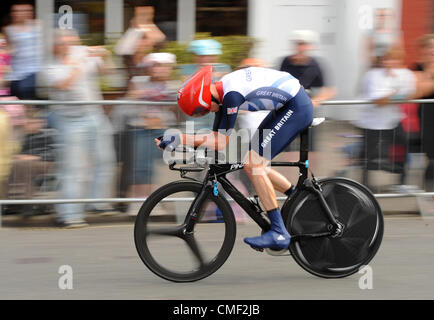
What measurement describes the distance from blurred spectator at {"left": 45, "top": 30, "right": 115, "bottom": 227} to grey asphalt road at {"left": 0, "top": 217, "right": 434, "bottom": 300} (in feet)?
1.38

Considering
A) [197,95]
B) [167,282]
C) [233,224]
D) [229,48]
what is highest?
[229,48]

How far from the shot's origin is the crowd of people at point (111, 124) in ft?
27.2

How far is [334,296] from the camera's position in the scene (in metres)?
5.91

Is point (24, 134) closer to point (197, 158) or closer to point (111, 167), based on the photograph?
point (111, 167)

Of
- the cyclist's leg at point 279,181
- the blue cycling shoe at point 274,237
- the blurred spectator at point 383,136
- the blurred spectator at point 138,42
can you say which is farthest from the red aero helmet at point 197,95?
the blurred spectator at point 138,42

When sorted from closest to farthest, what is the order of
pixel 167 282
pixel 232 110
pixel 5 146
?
pixel 232 110, pixel 167 282, pixel 5 146

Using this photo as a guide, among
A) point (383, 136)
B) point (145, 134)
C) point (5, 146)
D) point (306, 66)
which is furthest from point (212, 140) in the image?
point (306, 66)

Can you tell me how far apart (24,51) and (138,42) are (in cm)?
131

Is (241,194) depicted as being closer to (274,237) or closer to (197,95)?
(274,237)

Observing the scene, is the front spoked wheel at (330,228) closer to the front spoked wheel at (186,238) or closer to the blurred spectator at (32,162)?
the front spoked wheel at (186,238)

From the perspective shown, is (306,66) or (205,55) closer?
(205,55)

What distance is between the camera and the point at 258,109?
6.10 m

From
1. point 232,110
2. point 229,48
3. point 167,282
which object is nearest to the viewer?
point 232,110

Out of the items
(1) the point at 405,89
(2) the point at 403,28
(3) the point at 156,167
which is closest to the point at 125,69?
(3) the point at 156,167
